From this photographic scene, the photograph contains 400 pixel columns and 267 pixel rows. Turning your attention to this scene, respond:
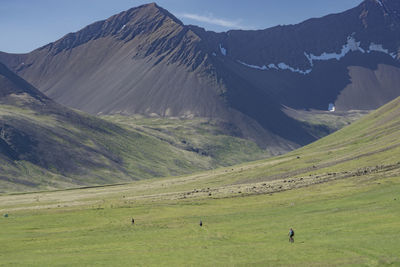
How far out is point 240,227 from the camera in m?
79.8

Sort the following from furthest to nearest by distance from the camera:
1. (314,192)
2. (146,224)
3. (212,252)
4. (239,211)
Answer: (314,192)
(239,211)
(146,224)
(212,252)

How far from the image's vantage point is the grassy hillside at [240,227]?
56.2 meters

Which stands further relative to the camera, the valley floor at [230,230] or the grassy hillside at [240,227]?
the grassy hillside at [240,227]

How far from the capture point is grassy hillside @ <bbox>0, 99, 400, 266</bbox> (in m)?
56.2

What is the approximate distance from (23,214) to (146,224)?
41.7 m

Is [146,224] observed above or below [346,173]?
below

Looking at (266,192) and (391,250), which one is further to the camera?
(266,192)

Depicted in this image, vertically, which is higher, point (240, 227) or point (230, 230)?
point (240, 227)

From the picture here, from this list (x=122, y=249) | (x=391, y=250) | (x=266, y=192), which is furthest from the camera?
(x=266, y=192)

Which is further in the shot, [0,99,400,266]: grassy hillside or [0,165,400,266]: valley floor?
[0,99,400,266]: grassy hillside

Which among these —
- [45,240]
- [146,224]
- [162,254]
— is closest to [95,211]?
[146,224]

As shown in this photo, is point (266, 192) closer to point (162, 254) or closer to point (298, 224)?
point (298, 224)

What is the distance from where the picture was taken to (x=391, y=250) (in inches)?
2079

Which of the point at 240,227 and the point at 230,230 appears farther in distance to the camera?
the point at 240,227
